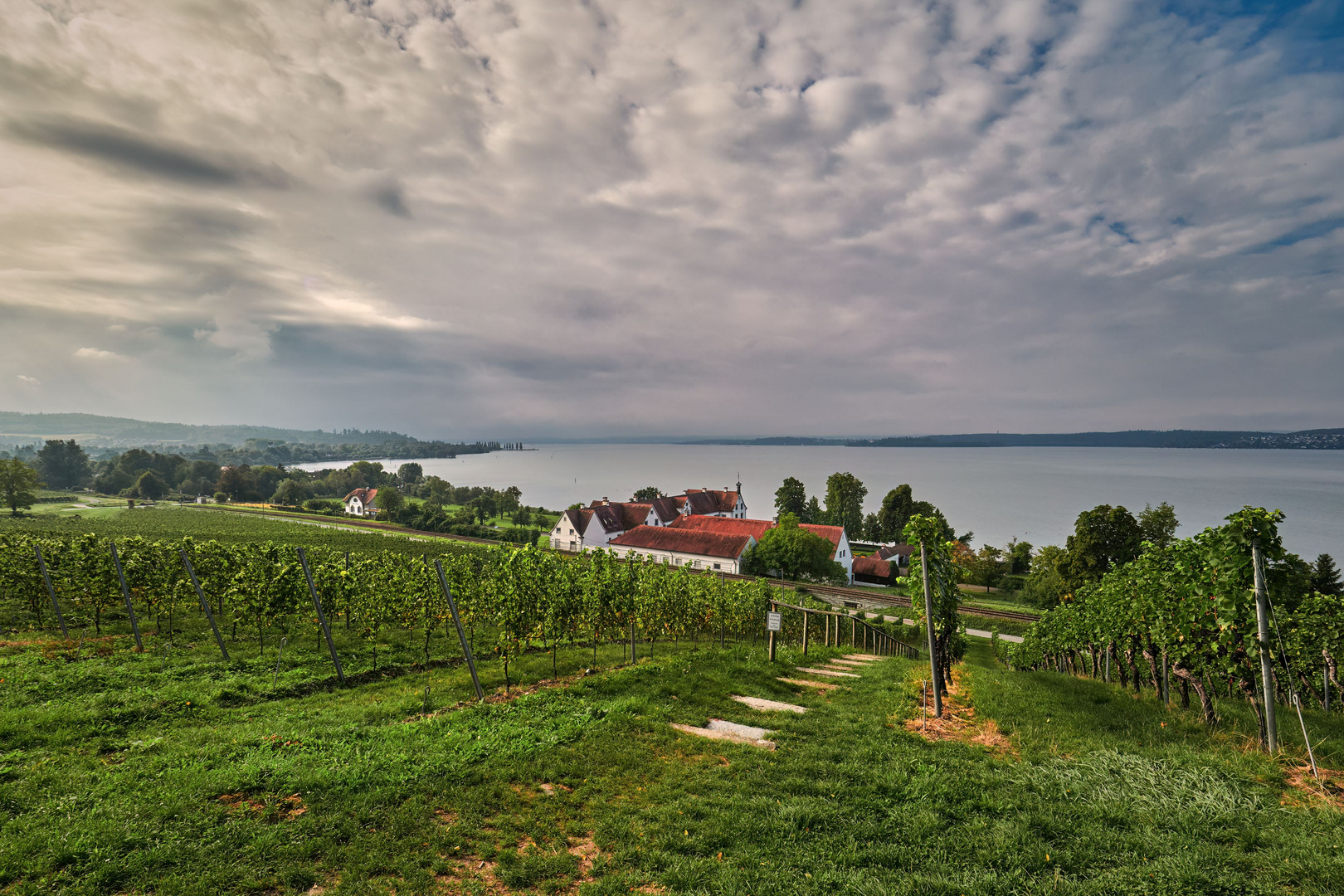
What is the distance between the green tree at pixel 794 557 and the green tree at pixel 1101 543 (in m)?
19.9

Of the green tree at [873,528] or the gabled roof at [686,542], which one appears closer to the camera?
the gabled roof at [686,542]

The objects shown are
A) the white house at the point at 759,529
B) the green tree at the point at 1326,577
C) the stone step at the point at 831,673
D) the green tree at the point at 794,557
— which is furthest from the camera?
the white house at the point at 759,529

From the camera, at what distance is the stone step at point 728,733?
8.88 m

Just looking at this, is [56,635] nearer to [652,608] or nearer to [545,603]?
[545,603]

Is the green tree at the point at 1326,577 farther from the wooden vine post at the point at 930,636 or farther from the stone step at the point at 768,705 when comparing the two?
the stone step at the point at 768,705

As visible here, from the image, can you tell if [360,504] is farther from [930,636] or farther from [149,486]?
[930,636]

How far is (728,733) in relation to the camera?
9406 millimetres

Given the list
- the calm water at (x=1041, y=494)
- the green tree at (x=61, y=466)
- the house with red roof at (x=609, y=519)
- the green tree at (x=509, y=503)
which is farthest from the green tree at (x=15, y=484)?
the green tree at (x=61, y=466)

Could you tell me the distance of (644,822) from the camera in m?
6.47

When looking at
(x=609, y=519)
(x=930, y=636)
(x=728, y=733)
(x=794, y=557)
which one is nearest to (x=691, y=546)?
(x=794, y=557)

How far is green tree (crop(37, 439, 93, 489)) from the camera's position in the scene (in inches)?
5007

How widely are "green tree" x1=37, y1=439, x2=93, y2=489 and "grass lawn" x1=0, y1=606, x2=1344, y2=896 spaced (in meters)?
178

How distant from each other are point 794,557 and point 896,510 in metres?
32.2

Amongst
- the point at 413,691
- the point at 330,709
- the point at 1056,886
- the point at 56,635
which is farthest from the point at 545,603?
the point at 56,635
